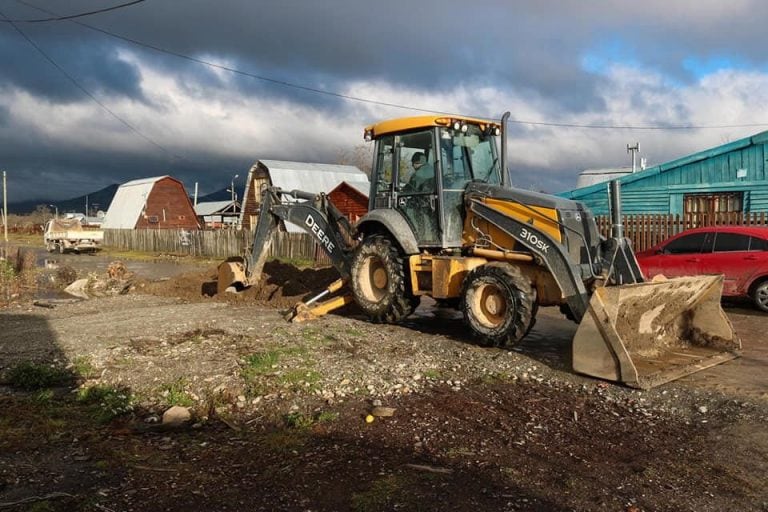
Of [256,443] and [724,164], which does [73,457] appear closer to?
[256,443]

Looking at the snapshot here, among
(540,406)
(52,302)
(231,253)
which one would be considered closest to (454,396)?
(540,406)

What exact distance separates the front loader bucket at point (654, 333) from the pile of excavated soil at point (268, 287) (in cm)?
657


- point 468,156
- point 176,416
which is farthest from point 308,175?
point 176,416

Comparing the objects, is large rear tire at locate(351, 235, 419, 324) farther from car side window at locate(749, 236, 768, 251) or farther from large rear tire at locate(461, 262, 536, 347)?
car side window at locate(749, 236, 768, 251)

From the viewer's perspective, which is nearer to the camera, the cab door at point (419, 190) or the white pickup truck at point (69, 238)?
the cab door at point (419, 190)

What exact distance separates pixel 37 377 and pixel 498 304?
17.9 ft

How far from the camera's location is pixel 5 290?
16391 mm

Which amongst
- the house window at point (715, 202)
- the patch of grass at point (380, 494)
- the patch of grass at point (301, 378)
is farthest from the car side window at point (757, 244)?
the patch of grass at point (380, 494)

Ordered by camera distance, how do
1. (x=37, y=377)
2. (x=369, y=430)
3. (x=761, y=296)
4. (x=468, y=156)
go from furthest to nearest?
(x=761, y=296) < (x=468, y=156) < (x=37, y=377) < (x=369, y=430)

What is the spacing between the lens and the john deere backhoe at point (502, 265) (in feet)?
23.1

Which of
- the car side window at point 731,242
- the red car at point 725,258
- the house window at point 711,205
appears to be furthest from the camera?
the house window at point 711,205

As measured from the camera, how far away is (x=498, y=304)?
310 inches

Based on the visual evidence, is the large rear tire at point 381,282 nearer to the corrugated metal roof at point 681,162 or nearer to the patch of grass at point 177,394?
the patch of grass at point 177,394

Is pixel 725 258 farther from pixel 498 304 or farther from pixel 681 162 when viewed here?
pixel 681 162
